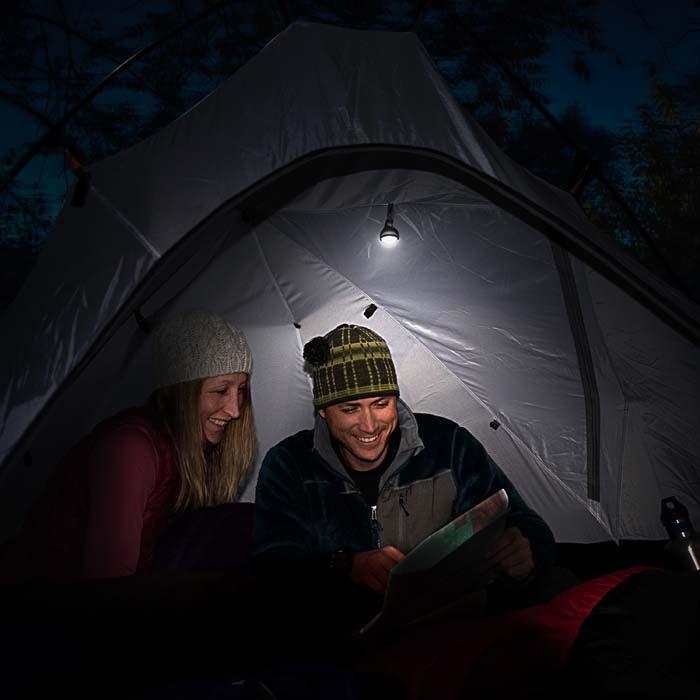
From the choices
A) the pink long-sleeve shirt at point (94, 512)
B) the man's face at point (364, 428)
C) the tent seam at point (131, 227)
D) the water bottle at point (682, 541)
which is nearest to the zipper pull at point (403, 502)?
the man's face at point (364, 428)

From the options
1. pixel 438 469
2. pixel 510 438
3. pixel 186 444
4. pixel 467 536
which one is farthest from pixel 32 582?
pixel 510 438

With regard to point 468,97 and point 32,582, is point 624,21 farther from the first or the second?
point 32,582

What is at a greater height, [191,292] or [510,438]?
[191,292]

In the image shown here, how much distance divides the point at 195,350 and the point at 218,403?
17 centimetres

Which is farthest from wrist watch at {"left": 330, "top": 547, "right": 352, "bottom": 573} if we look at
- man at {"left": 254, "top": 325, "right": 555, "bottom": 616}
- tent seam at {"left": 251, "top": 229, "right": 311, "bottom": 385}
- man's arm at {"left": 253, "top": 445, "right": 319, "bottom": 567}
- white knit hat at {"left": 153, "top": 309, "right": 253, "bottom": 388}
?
tent seam at {"left": 251, "top": 229, "right": 311, "bottom": 385}

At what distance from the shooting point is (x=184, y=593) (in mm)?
1330

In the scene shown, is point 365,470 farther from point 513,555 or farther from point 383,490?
point 513,555

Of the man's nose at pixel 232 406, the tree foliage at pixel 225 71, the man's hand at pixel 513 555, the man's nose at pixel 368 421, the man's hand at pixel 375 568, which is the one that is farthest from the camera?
the tree foliage at pixel 225 71

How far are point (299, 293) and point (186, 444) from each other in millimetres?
1064

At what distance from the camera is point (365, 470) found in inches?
78.5

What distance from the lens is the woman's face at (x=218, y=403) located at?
6.50ft

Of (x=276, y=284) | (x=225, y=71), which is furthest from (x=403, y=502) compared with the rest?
(x=225, y=71)

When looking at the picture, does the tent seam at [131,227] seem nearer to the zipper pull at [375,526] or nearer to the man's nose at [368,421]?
the man's nose at [368,421]

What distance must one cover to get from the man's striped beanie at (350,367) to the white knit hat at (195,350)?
0.23 m
